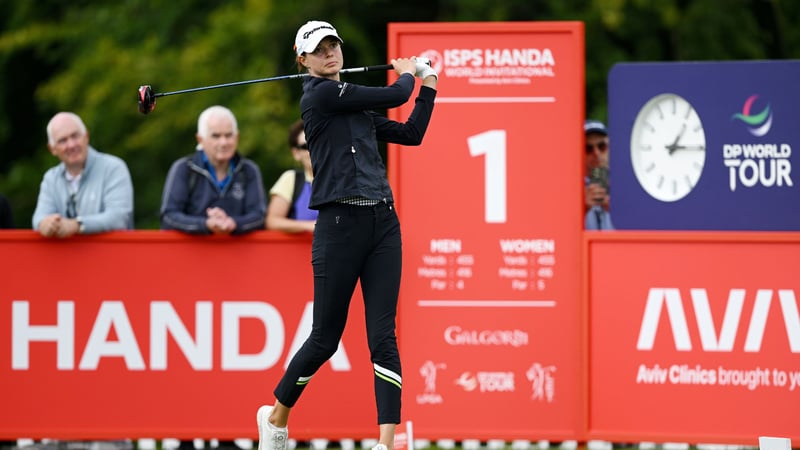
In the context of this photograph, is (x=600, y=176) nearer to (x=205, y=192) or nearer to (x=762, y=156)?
(x=762, y=156)

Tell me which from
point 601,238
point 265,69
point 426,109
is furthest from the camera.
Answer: point 265,69

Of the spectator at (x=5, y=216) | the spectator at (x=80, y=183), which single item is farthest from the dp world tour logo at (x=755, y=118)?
the spectator at (x=5, y=216)

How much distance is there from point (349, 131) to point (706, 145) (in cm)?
261

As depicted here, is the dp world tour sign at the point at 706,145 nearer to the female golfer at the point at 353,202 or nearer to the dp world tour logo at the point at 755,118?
the dp world tour logo at the point at 755,118

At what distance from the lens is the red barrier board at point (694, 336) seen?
870 centimetres

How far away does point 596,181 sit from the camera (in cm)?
1005

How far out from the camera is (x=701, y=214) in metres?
8.98

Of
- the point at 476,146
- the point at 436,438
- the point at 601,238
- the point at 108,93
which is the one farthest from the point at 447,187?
the point at 108,93

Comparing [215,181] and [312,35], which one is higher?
[312,35]

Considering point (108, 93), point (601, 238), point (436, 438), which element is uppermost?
point (108, 93)

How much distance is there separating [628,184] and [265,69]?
769cm

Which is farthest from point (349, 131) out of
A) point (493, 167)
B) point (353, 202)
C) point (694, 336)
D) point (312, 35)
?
point (694, 336)

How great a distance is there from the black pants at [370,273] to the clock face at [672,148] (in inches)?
84.7

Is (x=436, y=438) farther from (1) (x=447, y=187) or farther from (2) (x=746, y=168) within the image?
(2) (x=746, y=168)
